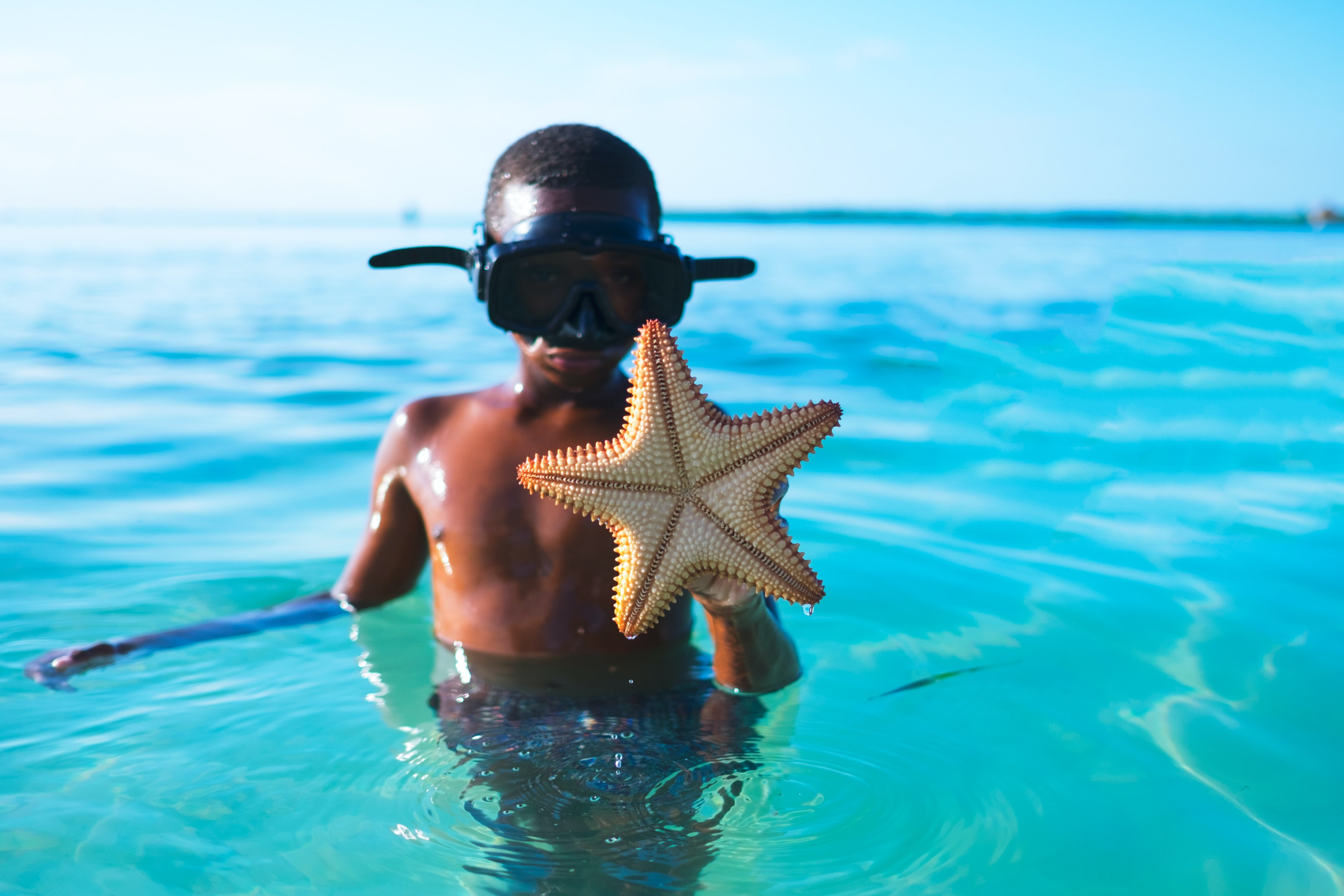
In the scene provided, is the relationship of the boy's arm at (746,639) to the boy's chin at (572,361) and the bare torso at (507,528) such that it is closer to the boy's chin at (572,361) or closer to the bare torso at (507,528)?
the bare torso at (507,528)

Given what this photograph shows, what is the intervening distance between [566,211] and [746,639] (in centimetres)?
126

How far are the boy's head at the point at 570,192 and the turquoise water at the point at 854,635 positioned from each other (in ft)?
3.76

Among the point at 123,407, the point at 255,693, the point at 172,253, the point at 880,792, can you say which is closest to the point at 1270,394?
the point at 880,792

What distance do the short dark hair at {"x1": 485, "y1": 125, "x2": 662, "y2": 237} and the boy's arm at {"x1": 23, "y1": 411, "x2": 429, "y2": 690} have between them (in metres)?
0.82

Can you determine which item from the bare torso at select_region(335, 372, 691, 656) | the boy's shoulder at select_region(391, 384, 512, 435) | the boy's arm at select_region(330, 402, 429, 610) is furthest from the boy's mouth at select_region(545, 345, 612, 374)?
the boy's arm at select_region(330, 402, 429, 610)

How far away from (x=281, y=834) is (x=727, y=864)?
118cm

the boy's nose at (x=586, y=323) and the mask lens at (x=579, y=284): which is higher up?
the mask lens at (x=579, y=284)

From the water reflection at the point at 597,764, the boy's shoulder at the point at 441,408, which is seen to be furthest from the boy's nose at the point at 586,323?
the water reflection at the point at 597,764

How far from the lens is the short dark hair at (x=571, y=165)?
3.08 meters

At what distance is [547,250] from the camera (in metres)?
2.96

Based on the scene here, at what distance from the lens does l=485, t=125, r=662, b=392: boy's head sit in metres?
3.05

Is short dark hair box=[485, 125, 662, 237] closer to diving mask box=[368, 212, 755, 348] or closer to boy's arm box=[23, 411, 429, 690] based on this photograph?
diving mask box=[368, 212, 755, 348]

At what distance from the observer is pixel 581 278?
301 cm

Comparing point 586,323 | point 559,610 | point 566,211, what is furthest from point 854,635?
point 566,211
